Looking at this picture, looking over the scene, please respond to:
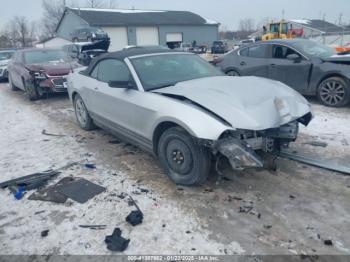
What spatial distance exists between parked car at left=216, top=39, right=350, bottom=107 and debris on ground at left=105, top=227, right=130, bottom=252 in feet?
19.5

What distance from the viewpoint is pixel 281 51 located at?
299 inches

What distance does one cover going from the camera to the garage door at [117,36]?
34.9 metres

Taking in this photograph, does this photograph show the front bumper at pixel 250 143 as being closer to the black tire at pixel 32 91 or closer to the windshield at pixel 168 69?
the windshield at pixel 168 69

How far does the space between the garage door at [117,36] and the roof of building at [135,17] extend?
26.5 inches

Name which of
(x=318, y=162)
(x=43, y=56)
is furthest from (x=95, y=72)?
(x=43, y=56)

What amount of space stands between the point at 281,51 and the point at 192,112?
5168 millimetres

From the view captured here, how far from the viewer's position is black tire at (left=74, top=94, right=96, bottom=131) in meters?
6.07

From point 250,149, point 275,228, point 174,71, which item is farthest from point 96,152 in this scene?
point 275,228

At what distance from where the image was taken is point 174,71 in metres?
4.58

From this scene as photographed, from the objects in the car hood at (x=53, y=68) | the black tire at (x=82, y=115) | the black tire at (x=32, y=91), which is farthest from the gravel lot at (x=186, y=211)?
the black tire at (x=32, y=91)

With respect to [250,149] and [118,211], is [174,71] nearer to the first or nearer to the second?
[250,149]

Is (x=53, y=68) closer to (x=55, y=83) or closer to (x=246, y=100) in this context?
(x=55, y=83)

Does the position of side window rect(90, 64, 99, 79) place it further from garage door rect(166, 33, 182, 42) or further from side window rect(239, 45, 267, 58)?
garage door rect(166, 33, 182, 42)

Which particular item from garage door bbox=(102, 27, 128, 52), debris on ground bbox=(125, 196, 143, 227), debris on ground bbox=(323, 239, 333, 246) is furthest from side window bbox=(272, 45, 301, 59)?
garage door bbox=(102, 27, 128, 52)
